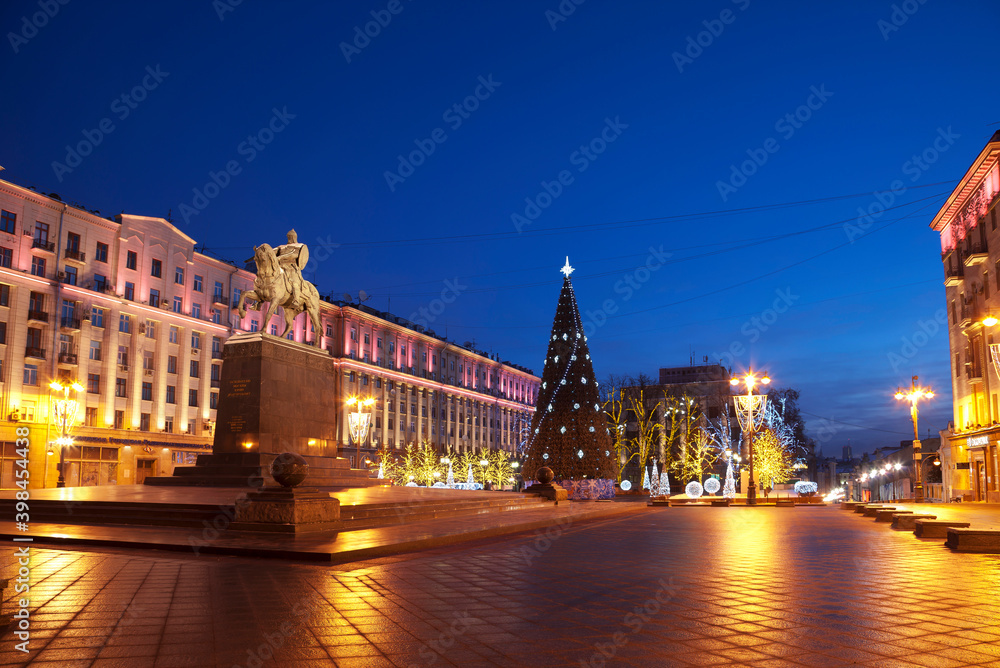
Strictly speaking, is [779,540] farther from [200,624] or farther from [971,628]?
[200,624]

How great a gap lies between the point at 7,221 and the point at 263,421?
35.7 m

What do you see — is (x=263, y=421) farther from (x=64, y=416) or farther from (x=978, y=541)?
(x=64, y=416)

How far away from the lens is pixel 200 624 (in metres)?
5.89

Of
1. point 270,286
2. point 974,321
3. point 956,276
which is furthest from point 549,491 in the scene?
point 956,276

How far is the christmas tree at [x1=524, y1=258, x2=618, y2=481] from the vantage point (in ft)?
123

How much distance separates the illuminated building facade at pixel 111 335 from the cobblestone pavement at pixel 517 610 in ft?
102

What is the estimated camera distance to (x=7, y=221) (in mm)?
45406

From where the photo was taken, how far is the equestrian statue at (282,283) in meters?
21.9

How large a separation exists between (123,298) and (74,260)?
4322 mm

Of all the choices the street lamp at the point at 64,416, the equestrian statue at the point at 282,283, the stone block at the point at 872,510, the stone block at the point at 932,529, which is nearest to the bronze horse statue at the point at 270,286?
the equestrian statue at the point at 282,283

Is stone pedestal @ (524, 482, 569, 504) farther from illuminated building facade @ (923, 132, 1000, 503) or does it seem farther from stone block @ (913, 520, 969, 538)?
illuminated building facade @ (923, 132, 1000, 503)

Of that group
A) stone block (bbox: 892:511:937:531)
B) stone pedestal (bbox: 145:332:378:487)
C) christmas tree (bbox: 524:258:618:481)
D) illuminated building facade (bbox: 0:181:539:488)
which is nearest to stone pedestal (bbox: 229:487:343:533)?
stone pedestal (bbox: 145:332:378:487)

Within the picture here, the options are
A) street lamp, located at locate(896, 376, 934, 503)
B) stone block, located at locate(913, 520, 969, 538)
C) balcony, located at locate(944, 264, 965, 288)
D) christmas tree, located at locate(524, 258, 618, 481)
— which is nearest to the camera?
stone block, located at locate(913, 520, 969, 538)

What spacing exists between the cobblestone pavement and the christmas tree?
2643 cm
